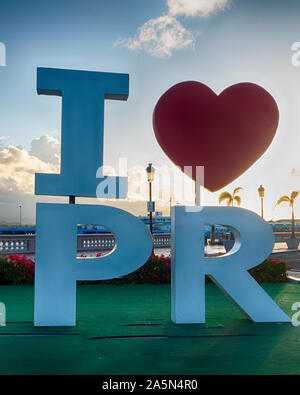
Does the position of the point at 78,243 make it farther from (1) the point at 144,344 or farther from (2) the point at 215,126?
(1) the point at 144,344

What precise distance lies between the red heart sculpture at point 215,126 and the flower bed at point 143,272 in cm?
472

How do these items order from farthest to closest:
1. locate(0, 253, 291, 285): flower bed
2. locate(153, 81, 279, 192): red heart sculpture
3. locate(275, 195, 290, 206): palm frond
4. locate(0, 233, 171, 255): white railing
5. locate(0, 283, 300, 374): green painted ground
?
locate(275, 195, 290, 206): palm frond → locate(0, 233, 171, 255): white railing → locate(0, 253, 291, 285): flower bed → locate(153, 81, 279, 192): red heart sculpture → locate(0, 283, 300, 374): green painted ground

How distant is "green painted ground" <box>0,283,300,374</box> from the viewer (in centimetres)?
445

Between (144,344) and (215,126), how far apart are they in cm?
415

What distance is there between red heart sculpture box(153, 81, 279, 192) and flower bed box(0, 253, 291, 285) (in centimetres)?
472

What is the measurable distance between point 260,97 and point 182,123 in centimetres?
163

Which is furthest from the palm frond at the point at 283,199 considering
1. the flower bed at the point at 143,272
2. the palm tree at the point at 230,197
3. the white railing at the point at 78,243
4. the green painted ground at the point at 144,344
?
the green painted ground at the point at 144,344

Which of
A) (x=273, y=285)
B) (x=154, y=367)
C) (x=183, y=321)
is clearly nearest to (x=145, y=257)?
(x=183, y=321)

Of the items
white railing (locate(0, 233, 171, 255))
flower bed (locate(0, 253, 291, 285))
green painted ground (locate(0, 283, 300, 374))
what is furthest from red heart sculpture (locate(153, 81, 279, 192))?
white railing (locate(0, 233, 171, 255))

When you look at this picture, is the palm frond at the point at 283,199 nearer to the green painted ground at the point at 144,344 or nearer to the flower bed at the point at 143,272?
the flower bed at the point at 143,272

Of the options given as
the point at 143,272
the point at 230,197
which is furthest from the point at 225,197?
the point at 143,272

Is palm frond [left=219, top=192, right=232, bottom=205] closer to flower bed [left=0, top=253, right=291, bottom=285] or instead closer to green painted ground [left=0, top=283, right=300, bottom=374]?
flower bed [left=0, top=253, right=291, bottom=285]
